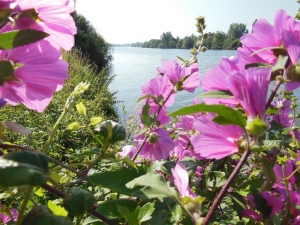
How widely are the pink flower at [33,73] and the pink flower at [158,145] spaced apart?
39 cm

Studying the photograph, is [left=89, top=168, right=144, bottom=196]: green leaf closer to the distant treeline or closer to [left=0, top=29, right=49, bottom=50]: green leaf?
[left=0, top=29, right=49, bottom=50]: green leaf

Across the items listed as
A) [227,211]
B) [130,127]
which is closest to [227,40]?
[130,127]

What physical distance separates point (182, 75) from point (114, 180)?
13.9 inches

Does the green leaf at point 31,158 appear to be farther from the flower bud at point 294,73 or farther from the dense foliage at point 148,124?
the flower bud at point 294,73

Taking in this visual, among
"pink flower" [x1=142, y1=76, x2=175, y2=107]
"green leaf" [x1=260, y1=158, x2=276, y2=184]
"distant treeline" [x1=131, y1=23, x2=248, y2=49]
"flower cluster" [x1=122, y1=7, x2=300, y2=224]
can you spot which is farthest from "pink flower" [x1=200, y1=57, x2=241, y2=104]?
"distant treeline" [x1=131, y1=23, x2=248, y2=49]

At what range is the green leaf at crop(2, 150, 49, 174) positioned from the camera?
0.76 feet

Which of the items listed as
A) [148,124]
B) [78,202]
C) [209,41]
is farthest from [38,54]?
[209,41]

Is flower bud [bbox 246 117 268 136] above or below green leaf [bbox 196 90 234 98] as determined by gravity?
below

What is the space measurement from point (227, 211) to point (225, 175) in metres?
0.24

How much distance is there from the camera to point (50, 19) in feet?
0.95

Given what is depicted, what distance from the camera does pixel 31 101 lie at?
0.30 m

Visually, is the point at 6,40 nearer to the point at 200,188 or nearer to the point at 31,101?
the point at 31,101

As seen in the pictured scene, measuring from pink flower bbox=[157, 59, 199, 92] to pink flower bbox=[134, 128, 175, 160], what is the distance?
12cm

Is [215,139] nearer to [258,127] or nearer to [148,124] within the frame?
[258,127]
